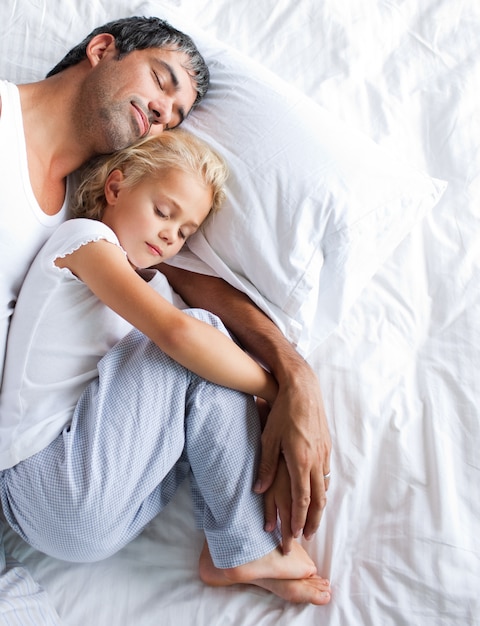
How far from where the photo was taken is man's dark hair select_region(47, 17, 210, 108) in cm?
136

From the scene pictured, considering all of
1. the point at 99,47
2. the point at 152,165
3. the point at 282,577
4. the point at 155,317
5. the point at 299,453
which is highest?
the point at 99,47

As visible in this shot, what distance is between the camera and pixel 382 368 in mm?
1295

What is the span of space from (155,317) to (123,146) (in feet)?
1.40

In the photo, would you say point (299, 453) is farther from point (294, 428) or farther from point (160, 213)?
point (160, 213)

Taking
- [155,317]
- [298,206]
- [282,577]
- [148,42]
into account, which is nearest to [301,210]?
[298,206]

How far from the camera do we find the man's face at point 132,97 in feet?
4.30

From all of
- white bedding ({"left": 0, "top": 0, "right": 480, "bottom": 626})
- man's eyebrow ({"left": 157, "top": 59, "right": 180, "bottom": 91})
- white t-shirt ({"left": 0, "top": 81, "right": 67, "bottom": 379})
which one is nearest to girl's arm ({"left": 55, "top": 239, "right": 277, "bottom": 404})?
white t-shirt ({"left": 0, "top": 81, "right": 67, "bottom": 379})

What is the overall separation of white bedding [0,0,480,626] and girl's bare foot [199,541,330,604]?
0.08ft

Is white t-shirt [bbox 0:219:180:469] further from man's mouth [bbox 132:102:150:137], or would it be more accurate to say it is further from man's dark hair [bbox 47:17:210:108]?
man's dark hair [bbox 47:17:210:108]

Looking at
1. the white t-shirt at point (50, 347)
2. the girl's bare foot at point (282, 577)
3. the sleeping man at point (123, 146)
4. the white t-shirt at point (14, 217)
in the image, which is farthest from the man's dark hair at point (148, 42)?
the girl's bare foot at point (282, 577)

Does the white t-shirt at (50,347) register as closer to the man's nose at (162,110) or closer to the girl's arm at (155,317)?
the girl's arm at (155,317)

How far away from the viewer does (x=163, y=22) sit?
4.67 feet

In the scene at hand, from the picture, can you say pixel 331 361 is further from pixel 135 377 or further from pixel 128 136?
pixel 128 136

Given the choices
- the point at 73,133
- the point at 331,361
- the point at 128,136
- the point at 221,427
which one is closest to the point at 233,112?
the point at 128,136
